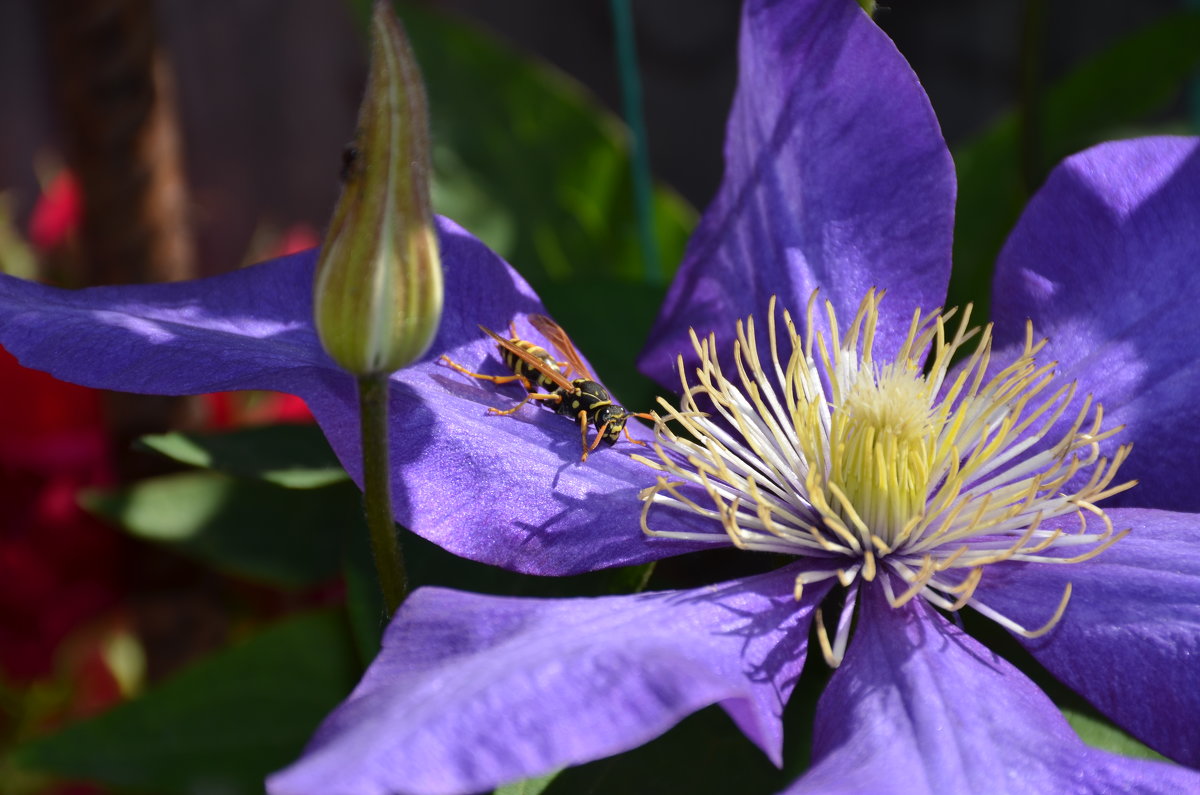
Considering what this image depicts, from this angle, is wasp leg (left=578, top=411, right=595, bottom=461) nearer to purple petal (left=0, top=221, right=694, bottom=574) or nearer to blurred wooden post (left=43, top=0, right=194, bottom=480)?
purple petal (left=0, top=221, right=694, bottom=574)

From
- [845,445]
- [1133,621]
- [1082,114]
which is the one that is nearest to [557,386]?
[845,445]

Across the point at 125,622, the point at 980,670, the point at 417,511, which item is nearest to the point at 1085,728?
the point at 980,670

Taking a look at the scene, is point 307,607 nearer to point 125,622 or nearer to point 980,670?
point 125,622

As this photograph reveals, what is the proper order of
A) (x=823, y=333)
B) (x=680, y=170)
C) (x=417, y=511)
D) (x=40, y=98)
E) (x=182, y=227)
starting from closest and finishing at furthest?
(x=417, y=511) < (x=823, y=333) < (x=182, y=227) < (x=40, y=98) < (x=680, y=170)

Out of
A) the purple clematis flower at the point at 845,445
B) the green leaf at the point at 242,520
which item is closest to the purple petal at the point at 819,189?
the purple clematis flower at the point at 845,445

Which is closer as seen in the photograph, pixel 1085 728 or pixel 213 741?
pixel 1085 728

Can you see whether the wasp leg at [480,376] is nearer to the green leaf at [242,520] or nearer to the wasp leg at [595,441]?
the wasp leg at [595,441]
